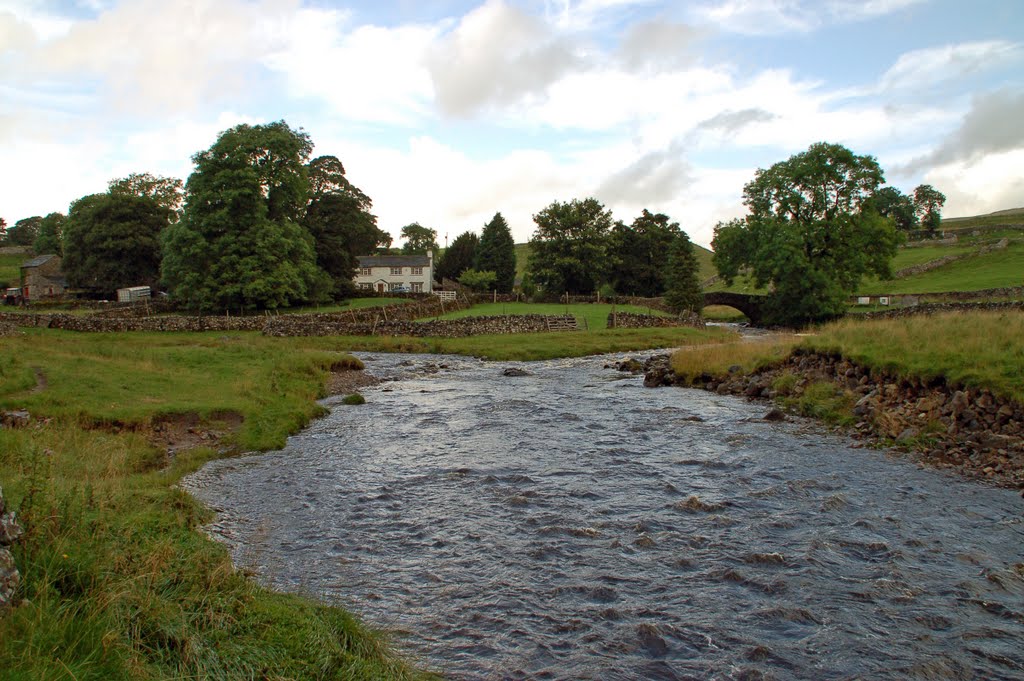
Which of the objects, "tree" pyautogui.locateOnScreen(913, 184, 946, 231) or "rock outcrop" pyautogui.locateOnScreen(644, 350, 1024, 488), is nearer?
"rock outcrop" pyautogui.locateOnScreen(644, 350, 1024, 488)

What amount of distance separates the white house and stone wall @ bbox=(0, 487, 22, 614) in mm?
103610

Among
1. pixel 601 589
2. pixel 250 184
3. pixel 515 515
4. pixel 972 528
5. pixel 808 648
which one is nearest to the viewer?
pixel 808 648

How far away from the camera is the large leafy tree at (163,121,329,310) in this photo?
5741 centimetres

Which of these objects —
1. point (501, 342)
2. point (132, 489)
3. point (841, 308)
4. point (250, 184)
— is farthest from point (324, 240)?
point (132, 489)

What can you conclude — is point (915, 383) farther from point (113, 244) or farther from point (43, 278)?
point (43, 278)

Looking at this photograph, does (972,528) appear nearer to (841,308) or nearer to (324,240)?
(841,308)

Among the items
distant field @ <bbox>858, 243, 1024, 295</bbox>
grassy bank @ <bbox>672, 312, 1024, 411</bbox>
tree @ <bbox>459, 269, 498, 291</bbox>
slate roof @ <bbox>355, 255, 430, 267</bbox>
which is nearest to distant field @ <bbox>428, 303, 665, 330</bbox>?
tree @ <bbox>459, 269, 498, 291</bbox>

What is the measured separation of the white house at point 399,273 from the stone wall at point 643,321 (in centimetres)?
5351

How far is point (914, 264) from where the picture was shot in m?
97.0

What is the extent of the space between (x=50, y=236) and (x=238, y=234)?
299 feet

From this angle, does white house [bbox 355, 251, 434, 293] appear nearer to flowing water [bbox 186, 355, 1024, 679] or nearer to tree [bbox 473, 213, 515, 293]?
tree [bbox 473, 213, 515, 293]

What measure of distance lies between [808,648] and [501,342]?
39950 mm

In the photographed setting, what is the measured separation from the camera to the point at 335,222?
76.9 m

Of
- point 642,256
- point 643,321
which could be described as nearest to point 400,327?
point 643,321
